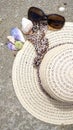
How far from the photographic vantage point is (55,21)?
6.08 ft

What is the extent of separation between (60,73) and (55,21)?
0.38 meters

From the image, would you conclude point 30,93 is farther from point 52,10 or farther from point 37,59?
point 52,10

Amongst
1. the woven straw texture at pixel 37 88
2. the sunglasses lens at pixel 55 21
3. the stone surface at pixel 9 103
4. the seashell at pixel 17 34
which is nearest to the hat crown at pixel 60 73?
the woven straw texture at pixel 37 88

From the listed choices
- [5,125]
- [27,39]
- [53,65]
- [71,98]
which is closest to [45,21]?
[27,39]

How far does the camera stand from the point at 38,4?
2.22 metres

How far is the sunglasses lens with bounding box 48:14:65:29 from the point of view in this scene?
6.08ft

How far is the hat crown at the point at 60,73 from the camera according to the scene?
1572mm

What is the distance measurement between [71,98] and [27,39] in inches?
17.0

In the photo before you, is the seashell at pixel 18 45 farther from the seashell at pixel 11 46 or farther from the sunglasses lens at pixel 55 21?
the sunglasses lens at pixel 55 21

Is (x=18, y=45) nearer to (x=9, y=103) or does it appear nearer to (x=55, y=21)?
(x=55, y=21)

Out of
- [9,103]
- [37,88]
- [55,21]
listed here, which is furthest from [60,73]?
[9,103]

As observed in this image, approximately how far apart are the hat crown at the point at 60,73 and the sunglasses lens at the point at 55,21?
22 cm

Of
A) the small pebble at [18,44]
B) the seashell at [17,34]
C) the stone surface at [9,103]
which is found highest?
the seashell at [17,34]

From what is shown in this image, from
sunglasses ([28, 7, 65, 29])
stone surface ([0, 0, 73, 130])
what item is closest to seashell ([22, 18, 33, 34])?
sunglasses ([28, 7, 65, 29])
